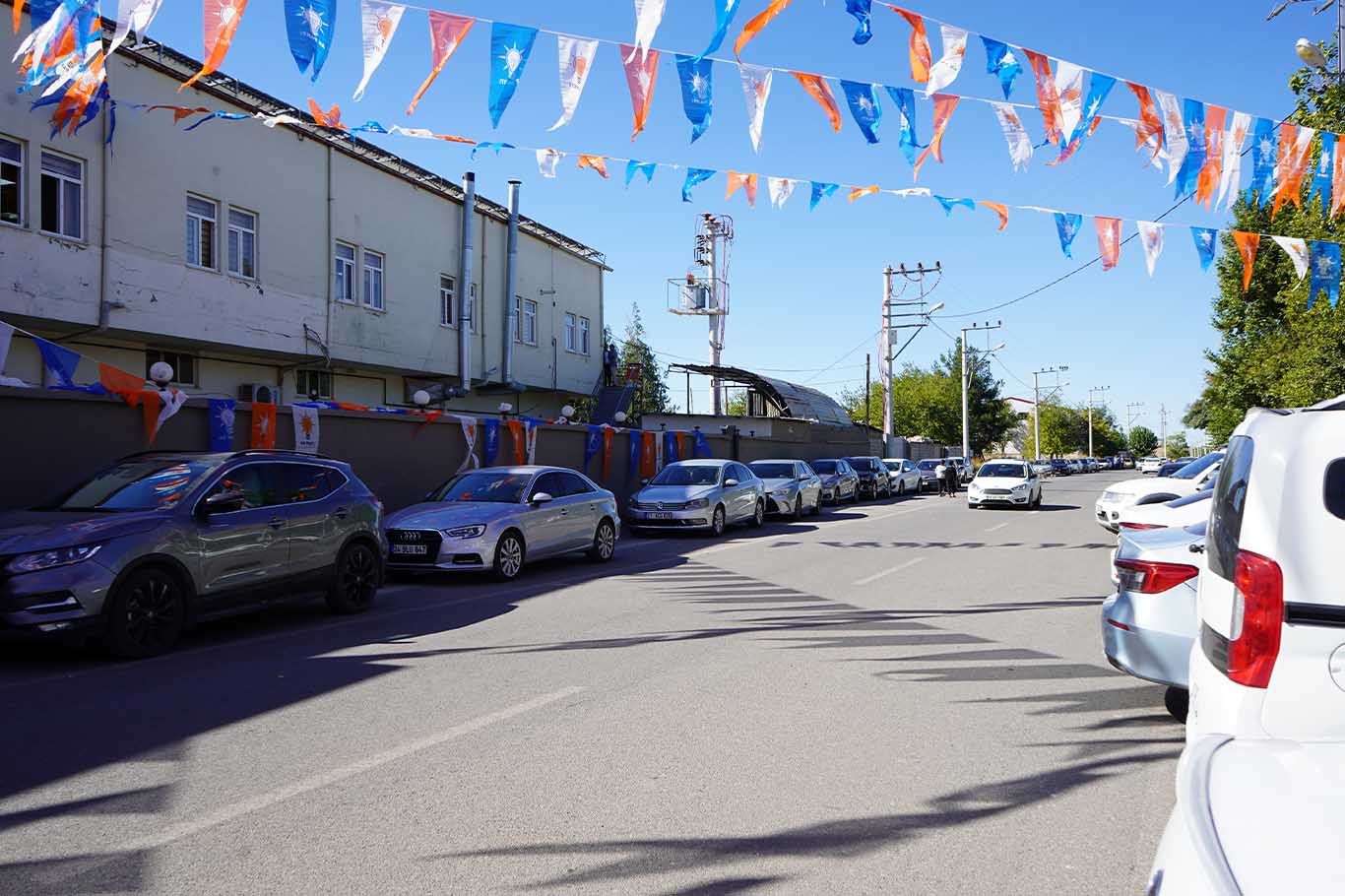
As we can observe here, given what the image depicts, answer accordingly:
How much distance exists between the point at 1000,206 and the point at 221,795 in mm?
12161

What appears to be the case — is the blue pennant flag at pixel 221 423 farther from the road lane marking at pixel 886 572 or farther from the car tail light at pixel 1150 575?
the car tail light at pixel 1150 575

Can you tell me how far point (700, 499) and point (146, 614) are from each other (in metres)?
12.7

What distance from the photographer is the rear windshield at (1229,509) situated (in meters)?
3.15

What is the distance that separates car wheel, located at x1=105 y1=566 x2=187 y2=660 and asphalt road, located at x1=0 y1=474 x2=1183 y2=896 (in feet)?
0.67

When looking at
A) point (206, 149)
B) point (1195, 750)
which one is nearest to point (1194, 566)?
point (1195, 750)

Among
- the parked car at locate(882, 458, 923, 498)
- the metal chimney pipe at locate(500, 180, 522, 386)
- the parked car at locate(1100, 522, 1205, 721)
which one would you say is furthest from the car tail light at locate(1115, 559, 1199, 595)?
the parked car at locate(882, 458, 923, 498)

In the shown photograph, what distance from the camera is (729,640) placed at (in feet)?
27.4

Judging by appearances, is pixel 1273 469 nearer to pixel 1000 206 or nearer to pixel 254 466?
pixel 254 466

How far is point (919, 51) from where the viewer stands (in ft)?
34.3

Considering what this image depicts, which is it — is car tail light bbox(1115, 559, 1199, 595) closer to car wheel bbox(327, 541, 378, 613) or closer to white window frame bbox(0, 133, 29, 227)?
car wheel bbox(327, 541, 378, 613)

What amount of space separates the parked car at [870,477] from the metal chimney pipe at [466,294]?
52.1 feet

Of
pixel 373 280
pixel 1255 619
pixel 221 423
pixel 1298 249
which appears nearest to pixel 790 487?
pixel 373 280

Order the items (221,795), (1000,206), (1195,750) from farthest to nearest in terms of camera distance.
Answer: (1000,206) < (221,795) < (1195,750)

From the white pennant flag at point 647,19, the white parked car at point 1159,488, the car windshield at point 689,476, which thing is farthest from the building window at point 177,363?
the white parked car at point 1159,488
